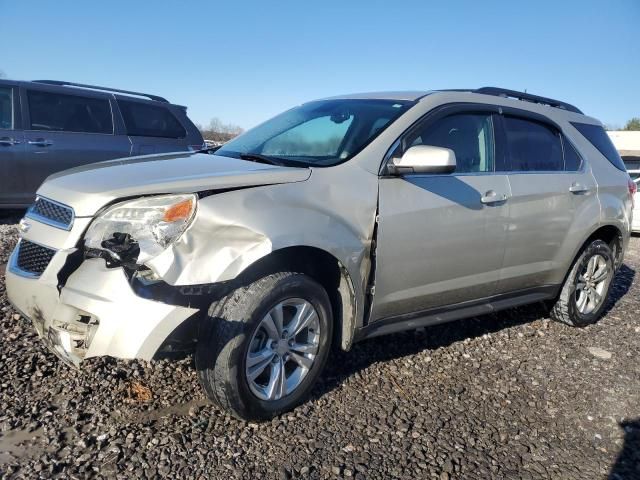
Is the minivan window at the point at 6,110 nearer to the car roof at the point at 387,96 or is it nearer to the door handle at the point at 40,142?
the door handle at the point at 40,142

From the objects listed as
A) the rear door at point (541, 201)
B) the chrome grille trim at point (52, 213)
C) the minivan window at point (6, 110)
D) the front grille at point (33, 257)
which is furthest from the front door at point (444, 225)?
the minivan window at point (6, 110)

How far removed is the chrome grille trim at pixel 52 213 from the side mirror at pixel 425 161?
1691 millimetres

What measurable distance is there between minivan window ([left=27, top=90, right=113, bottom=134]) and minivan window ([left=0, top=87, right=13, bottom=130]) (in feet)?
0.68

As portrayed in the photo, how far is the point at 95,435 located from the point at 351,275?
1463mm

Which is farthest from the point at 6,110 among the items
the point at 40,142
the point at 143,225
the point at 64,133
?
the point at 143,225

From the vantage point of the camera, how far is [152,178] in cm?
251

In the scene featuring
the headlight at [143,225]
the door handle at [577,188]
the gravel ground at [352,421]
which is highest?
the door handle at [577,188]

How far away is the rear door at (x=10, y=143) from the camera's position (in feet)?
20.6

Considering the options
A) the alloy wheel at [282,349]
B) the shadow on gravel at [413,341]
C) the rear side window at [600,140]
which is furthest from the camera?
the rear side window at [600,140]

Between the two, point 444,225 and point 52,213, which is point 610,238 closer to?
point 444,225

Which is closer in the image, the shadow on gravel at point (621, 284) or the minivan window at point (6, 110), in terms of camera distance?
the shadow on gravel at point (621, 284)

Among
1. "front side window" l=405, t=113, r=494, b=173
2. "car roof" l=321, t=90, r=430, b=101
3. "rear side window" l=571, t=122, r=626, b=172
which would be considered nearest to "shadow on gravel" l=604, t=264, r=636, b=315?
"rear side window" l=571, t=122, r=626, b=172

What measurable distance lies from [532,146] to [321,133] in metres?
1.70

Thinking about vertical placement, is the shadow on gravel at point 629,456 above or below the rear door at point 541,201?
below
